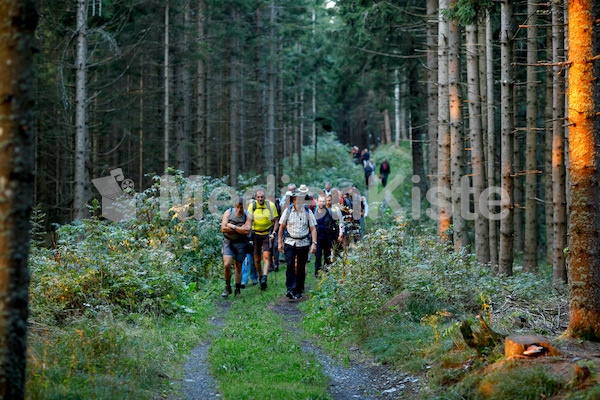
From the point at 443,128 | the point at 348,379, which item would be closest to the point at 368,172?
the point at 443,128

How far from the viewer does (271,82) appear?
1053 inches

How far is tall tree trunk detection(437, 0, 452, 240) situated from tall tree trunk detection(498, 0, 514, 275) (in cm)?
175

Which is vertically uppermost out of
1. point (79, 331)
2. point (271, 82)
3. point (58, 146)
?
point (271, 82)

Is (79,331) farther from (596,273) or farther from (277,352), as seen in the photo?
(596,273)

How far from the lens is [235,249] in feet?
38.0

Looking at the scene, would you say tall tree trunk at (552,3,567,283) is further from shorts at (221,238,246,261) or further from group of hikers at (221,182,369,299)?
Result: shorts at (221,238,246,261)

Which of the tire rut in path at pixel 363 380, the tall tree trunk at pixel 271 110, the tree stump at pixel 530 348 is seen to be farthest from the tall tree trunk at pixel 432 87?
the tree stump at pixel 530 348

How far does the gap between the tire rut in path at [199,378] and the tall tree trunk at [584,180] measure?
13.5ft

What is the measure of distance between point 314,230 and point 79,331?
660 cm

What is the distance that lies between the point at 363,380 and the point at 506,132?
19.5 ft

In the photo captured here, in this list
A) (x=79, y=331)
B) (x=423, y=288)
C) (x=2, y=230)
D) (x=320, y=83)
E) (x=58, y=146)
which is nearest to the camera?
(x=2, y=230)

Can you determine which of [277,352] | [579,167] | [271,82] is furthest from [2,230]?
[271,82]

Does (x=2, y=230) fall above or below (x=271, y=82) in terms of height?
below

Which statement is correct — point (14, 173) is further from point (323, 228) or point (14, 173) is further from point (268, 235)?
point (323, 228)
